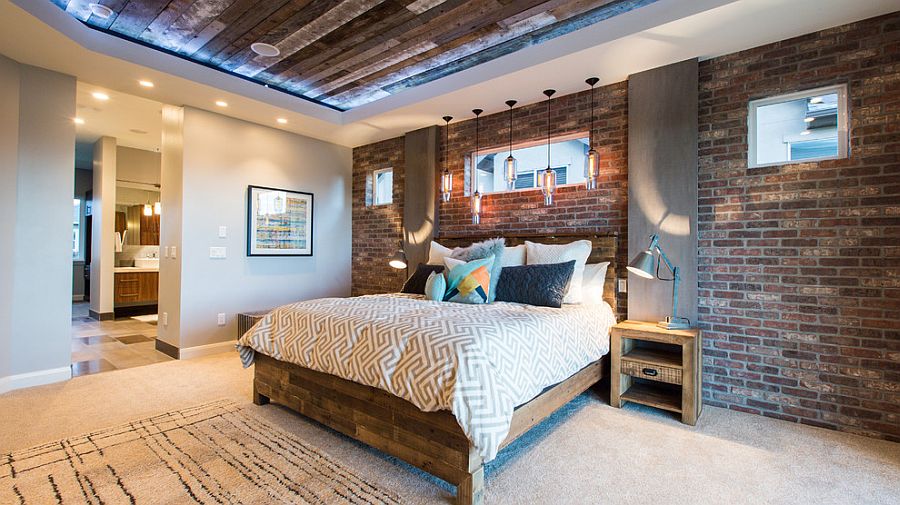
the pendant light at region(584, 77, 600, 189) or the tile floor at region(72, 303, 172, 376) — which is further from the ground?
the pendant light at region(584, 77, 600, 189)

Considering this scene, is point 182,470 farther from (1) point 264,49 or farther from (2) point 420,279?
(1) point 264,49

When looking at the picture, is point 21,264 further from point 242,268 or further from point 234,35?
point 234,35

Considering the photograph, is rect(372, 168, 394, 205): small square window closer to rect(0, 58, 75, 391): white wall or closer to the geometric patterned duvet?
the geometric patterned duvet

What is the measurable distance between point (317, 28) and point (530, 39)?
1.70m

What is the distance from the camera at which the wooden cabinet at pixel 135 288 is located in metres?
6.87

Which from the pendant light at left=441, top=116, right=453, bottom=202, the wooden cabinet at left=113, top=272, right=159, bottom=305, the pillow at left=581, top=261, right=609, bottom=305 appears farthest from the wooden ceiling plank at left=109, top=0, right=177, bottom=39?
the wooden cabinet at left=113, top=272, right=159, bottom=305

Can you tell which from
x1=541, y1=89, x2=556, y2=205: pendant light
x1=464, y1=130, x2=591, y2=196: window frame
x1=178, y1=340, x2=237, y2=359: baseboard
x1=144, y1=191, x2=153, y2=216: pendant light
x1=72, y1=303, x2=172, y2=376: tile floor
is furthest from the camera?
x1=144, y1=191, x2=153, y2=216: pendant light

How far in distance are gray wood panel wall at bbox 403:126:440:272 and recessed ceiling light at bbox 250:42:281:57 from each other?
181 centimetres

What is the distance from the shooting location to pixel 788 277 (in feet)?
9.23

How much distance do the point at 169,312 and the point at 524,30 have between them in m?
4.48

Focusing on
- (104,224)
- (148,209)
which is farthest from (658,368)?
(148,209)

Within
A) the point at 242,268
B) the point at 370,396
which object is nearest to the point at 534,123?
the point at 370,396

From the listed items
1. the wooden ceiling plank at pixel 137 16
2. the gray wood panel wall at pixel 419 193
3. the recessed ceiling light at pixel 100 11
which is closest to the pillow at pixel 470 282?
the gray wood panel wall at pixel 419 193

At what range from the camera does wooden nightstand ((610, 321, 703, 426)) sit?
108 inches
